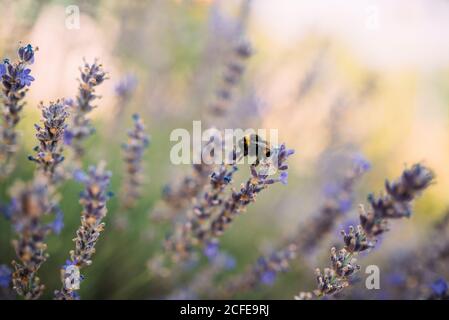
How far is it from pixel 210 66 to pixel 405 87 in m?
6.13

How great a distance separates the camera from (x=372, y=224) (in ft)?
5.63

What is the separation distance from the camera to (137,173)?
2.38 m

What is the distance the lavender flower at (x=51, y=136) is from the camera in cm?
160

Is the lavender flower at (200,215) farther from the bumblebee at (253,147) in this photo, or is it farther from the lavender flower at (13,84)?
the lavender flower at (13,84)

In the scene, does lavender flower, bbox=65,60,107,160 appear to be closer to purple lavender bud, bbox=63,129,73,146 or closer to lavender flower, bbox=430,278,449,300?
purple lavender bud, bbox=63,129,73,146

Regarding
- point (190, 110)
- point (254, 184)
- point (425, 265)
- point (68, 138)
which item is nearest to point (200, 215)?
point (254, 184)

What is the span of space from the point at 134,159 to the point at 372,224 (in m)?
1.31

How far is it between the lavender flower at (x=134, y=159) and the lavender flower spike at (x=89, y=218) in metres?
0.60

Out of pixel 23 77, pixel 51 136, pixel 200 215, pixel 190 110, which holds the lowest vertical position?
pixel 200 215

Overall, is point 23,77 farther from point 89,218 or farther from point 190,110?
point 190,110

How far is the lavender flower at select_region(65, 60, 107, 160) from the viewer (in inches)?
68.2

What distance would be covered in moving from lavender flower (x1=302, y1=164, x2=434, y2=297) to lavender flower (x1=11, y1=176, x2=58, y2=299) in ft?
3.76

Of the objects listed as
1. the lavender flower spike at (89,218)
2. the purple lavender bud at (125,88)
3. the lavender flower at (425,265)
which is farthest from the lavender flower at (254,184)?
the lavender flower at (425,265)

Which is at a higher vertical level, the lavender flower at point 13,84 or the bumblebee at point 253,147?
the lavender flower at point 13,84
